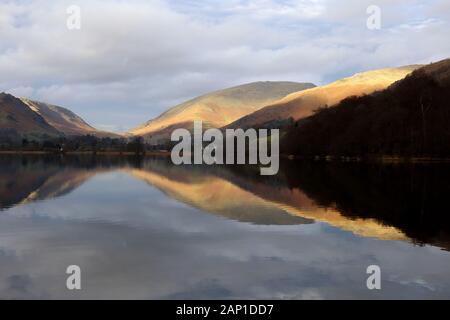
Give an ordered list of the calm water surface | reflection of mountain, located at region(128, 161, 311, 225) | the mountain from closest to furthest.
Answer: the calm water surface
reflection of mountain, located at region(128, 161, 311, 225)
the mountain

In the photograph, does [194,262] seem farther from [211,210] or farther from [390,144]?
[390,144]

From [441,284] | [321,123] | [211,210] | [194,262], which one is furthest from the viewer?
[321,123]

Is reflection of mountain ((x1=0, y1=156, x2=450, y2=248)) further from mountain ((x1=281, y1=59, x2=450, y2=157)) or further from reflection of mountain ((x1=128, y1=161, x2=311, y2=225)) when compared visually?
mountain ((x1=281, y1=59, x2=450, y2=157))

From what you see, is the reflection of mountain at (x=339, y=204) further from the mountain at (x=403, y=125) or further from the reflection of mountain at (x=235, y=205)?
the mountain at (x=403, y=125)

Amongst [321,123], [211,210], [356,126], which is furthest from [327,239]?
[321,123]

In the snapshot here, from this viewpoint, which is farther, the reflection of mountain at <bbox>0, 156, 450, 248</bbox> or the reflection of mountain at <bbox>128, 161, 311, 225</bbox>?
the reflection of mountain at <bbox>128, 161, 311, 225</bbox>

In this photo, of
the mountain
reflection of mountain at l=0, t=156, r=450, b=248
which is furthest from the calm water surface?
the mountain

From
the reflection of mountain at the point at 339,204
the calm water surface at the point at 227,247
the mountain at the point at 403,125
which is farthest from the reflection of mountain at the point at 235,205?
the mountain at the point at 403,125

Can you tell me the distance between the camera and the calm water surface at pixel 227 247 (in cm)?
1370

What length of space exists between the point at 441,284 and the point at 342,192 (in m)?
26.4

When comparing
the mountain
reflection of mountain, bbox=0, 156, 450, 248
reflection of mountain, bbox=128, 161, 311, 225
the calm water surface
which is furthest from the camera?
the mountain

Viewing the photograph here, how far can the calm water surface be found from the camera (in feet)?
45.0

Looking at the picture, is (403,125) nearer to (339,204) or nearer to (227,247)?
(339,204)
